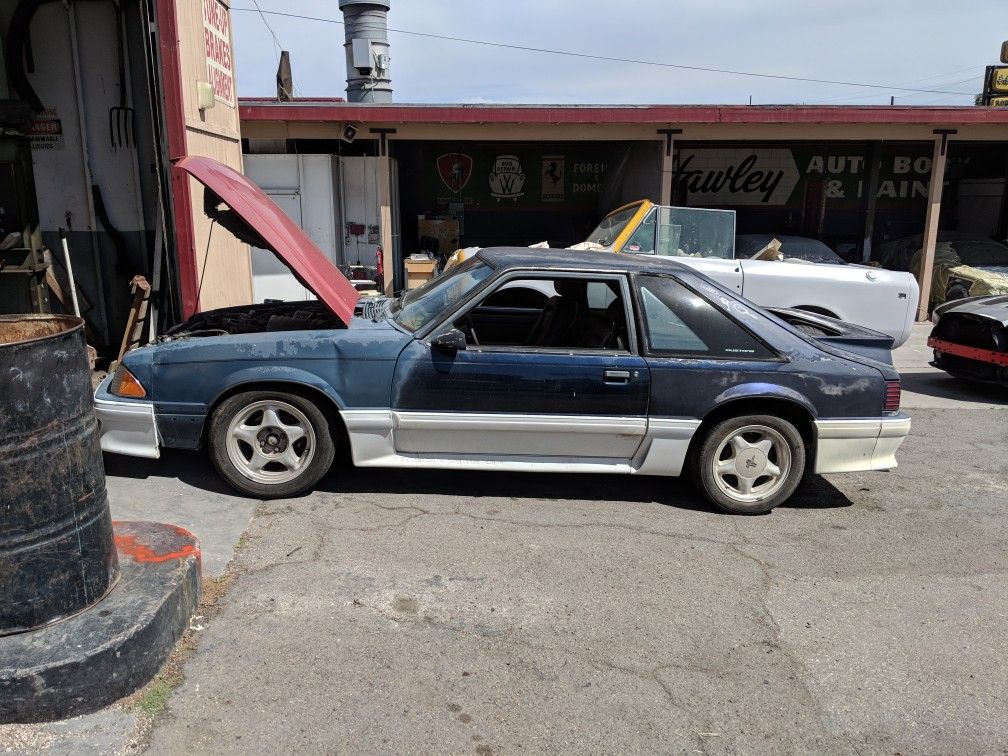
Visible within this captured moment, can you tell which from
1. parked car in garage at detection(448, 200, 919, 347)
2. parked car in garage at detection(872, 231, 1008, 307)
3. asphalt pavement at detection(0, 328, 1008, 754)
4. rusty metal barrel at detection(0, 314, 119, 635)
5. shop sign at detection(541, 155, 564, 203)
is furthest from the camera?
shop sign at detection(541, 155, 564, 203)

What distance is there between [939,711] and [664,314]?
256cm

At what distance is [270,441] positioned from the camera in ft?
16.1

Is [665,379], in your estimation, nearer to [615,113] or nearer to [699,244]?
[699,244]

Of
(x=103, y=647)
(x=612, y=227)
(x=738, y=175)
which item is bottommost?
(x=103, y=647)

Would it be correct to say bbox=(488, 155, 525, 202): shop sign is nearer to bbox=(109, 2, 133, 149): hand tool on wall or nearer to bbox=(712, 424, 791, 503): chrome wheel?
bbox=(109, 2, 133, 149): hand tool on wall

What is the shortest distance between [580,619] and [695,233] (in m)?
7.18

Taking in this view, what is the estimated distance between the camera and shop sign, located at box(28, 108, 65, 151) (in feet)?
25.3

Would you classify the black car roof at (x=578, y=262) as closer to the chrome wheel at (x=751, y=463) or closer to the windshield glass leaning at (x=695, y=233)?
the chrome wheel at (x=751, y=463)

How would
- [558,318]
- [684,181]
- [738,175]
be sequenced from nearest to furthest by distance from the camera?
[558,318] → [684,181] → [738,175]

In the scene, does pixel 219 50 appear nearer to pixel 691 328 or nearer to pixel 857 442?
pixel 691 328

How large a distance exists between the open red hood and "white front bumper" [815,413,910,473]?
9.84 ft

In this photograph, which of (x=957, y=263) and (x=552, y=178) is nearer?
(x=957, y=263)

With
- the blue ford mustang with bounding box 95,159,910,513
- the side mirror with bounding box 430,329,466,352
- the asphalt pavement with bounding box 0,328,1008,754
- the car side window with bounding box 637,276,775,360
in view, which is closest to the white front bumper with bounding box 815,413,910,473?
the blue ford mustang with bounding box 95,159,910,513

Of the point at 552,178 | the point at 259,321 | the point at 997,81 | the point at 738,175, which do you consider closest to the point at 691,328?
the point at 259,321
